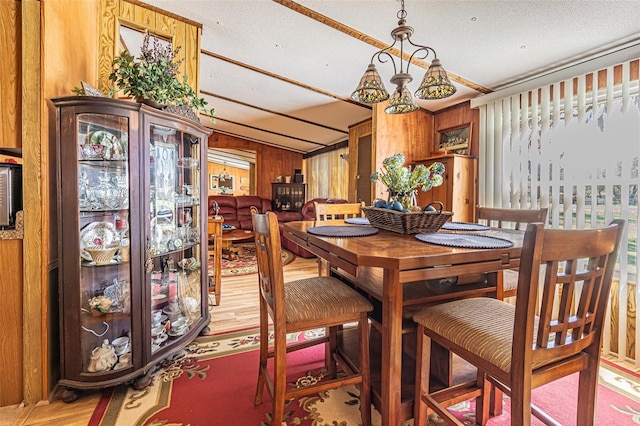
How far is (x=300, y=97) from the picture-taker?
4105 mm

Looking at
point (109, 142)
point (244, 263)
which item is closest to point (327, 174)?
point (244, 263)

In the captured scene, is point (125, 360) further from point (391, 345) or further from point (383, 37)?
point (383, 37)

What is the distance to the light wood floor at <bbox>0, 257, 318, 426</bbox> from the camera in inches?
56.7

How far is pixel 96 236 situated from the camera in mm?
1668

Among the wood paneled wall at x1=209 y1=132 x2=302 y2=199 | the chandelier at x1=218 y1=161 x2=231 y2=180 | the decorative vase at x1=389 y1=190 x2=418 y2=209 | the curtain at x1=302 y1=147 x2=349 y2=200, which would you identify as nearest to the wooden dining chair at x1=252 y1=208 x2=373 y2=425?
the decorative vase at x1=389 y1=190 x2=418 y2=209

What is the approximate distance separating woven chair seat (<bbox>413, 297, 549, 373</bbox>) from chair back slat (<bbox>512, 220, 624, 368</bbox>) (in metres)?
0.07

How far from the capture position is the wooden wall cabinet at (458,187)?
316 cm

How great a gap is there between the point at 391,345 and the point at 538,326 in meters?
0.48

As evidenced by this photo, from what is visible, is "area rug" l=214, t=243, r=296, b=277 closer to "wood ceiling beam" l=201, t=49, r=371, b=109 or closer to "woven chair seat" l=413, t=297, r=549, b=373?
"wood ceiling beam" l=201, t=49, r=371, b=109

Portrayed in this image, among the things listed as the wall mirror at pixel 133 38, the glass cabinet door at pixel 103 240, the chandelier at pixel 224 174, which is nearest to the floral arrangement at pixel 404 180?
the glass cabinet door at pixel 103 240

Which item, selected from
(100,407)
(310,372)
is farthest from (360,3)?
(100,407)

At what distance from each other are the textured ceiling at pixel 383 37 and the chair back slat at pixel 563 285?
5.33 feet

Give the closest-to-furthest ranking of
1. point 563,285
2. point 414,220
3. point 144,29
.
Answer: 1. point 563,285
2. point 414,220
3. point 144,29

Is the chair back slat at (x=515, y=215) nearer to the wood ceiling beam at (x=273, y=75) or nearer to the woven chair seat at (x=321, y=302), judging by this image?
the woven chair seat at (x=321, y=302)
